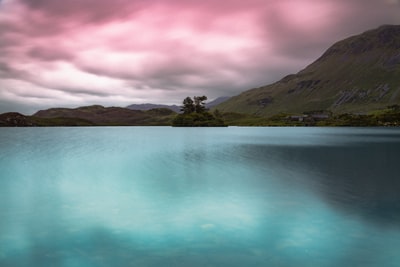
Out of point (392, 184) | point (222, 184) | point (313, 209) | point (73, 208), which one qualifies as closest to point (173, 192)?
point (222, 184)

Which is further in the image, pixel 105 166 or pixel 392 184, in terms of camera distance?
pixel 105 166

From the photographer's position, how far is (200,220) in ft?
74.3

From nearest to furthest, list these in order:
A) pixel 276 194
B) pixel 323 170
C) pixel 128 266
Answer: pixel 128 266 → pixel 276 194 → pixel 323 170

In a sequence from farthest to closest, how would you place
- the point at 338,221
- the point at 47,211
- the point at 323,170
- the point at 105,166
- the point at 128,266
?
the point at 105,166, the point at 323,170, the point at 47,211, the point at 338,221, the point at 128,266

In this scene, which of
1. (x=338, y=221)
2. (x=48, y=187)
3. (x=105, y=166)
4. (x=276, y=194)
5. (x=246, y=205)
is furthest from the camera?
(x=105, y=166)

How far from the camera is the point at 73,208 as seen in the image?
26.2 m

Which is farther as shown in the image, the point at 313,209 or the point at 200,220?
the point at 313,209

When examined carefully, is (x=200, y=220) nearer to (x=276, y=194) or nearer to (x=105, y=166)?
(x=276, y=194)

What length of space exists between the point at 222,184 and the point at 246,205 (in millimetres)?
9529

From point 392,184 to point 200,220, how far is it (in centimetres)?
2451

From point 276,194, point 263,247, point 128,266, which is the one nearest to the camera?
point 128,266

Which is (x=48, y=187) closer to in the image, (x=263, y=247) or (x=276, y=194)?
(x=276, y=194)

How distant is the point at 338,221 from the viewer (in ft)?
72.1

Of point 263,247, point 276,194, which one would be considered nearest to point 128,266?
point 263,247
